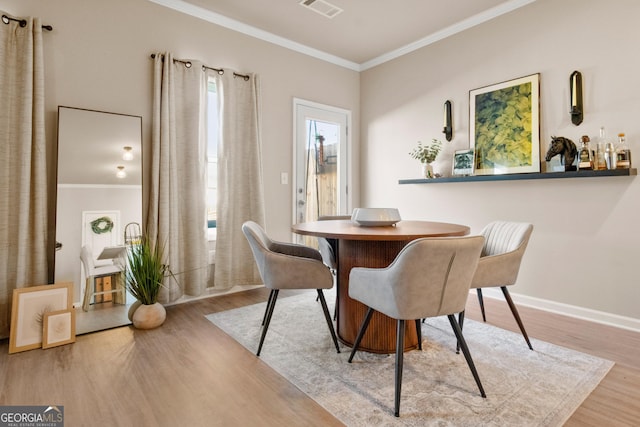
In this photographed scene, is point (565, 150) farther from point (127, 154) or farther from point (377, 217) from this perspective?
point (127, 154)

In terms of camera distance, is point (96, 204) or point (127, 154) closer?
point (96, 204)

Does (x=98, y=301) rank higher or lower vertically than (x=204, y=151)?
lower

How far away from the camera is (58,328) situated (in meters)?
2.29

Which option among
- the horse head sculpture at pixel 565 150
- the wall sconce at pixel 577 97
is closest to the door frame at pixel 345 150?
the horse head sculpture at pixel 565 150

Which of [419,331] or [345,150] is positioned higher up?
[345,150]

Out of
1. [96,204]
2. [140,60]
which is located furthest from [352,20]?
[96,204]

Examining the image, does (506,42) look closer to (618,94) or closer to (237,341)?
(618,94)

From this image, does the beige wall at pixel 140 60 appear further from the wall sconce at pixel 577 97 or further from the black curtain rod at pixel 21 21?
the wall sconce at pixel 577 97

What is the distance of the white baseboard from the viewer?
8.36 feet

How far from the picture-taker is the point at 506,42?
10.4ft

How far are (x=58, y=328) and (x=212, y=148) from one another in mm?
1902

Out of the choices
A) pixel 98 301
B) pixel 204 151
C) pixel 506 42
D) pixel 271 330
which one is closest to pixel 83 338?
pixel 98 301

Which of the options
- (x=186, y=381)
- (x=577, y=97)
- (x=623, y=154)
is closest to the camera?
(x=186, y=381)

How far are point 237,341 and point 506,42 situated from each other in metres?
3.48
